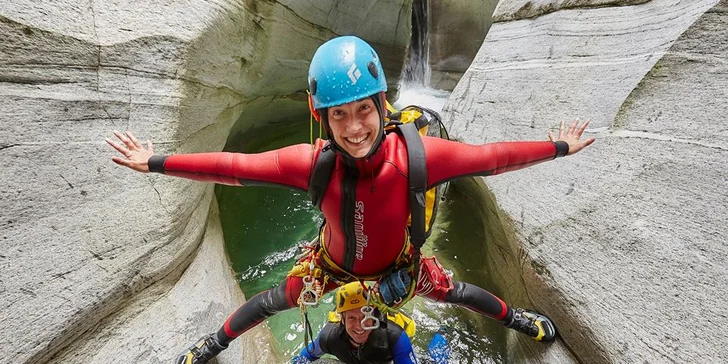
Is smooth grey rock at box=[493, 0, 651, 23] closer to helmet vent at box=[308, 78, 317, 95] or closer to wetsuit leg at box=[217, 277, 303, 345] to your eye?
helmet vent at box=[308, 78, 317, 95]

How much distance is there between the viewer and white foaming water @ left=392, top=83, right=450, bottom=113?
10.8 m

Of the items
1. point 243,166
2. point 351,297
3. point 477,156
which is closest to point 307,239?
point 351,297

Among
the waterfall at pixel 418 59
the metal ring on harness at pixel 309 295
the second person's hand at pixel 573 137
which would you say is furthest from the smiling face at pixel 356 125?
the waterfall at pixel 418 59

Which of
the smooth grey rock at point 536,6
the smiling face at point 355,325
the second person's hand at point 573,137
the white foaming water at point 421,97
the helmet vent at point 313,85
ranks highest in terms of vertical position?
the smooth grey rock at point 536,6

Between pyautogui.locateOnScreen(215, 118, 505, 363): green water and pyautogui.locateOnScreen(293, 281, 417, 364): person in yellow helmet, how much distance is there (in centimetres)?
69

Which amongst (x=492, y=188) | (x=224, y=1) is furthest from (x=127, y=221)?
(x=492, y=188)

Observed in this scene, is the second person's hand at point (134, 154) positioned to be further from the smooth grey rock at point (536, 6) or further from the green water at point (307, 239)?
the smooth grey rock at point (536, 6)

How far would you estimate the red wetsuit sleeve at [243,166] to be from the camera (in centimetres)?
202

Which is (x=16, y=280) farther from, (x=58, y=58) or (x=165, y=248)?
(x=58, y=58)

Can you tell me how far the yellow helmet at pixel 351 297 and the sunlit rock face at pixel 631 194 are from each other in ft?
4.39

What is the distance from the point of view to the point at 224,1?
3.62 metres

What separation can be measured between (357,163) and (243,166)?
0.69 m

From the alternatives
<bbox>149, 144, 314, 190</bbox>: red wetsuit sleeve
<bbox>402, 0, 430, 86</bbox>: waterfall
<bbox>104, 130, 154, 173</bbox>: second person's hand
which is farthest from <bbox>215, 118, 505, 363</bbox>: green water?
<bbox>402, 0, 430, 86</bbox>: waterfall

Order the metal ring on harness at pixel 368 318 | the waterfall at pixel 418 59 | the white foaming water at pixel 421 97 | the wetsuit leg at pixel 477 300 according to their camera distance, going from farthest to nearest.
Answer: the waterfall at pixel 418 59 → the white foaming water at pixel 421 97 → the wetsuit leg at pixel 477 300 → the metal ring on harness at pixel 368 318
